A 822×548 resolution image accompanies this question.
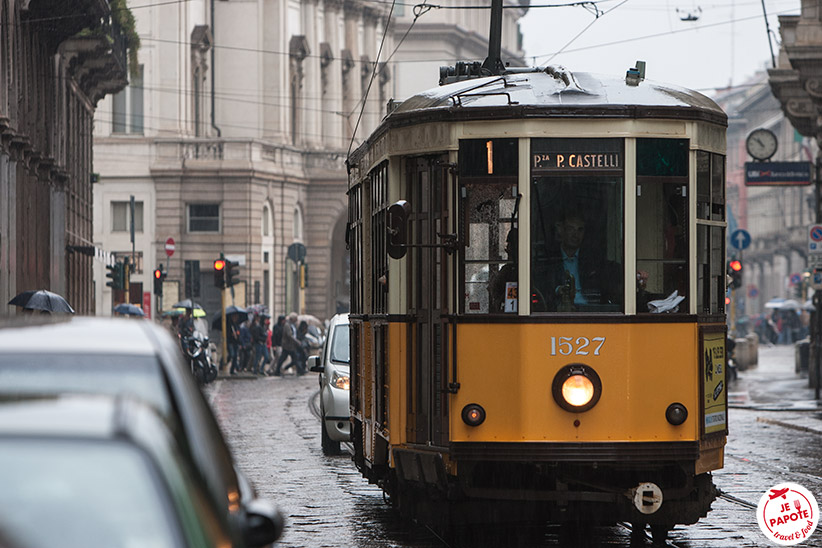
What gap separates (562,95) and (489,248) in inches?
37.8

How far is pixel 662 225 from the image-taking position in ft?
31.1

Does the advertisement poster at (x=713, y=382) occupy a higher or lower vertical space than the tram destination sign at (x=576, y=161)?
lower

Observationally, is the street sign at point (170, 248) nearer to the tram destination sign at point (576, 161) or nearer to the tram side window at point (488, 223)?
the tram side window at point (488, 223)

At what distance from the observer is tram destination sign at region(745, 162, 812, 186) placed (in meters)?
31.9

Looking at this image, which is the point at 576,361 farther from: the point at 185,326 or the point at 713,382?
the point at 185,326

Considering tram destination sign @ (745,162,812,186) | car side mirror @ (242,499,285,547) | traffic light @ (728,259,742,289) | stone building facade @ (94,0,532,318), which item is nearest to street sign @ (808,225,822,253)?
tram destination sign @ (745,162,812,186)

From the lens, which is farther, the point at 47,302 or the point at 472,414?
the point at 47,302

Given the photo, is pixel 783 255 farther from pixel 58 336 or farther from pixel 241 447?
pixel 58 336

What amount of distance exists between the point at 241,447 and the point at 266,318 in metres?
27.8

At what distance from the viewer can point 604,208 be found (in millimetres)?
9289

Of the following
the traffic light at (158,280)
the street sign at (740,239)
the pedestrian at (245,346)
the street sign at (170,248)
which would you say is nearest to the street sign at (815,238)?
the street sign at (740,239)

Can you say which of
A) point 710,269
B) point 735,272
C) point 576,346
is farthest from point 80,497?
point 735,272

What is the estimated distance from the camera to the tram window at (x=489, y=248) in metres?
9.39

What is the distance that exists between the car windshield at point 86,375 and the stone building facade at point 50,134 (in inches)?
721
